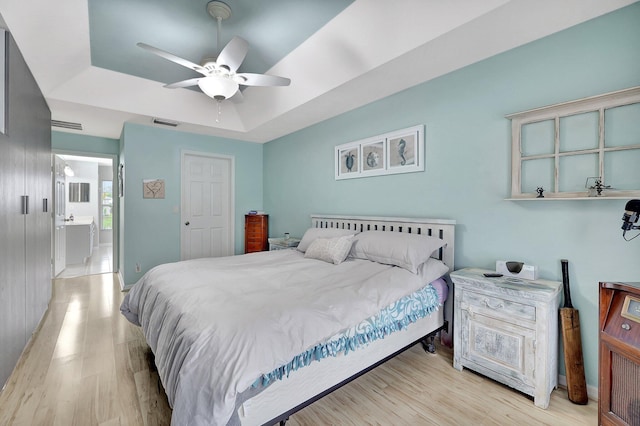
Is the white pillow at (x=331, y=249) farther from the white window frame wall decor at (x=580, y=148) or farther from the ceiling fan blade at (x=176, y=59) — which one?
the ceiling fan blade at (x=176, y=59)

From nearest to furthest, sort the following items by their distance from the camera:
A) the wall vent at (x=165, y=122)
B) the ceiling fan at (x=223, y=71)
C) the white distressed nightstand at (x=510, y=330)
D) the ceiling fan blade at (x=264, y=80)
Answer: the white distressed nightstand at (x=510, y=330) < the ceiling fan at (x=223, y=71) < the ceiling fan blade at (x=264, y=80) < the wall vent at (x=165, y=122)

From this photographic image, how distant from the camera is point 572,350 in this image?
1923 mm

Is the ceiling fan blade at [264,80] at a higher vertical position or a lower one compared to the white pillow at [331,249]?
higher

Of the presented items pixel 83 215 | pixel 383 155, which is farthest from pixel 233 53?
pixel 83 215

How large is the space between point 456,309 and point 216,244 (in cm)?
422

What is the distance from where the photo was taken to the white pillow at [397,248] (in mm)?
2377

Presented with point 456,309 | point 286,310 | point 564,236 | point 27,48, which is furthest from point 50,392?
point 564,236

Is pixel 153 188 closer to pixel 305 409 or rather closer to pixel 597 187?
pixel 305 409

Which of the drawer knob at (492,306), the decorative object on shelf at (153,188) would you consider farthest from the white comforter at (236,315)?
the decorative object on shelf at (153,188)

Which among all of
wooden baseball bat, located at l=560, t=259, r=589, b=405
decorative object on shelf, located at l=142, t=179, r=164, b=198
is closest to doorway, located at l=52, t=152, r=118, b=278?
decorative object on shelf, located at l=142, t=179, r=164, b=198

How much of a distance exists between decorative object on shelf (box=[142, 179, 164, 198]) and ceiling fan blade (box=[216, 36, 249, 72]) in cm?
291

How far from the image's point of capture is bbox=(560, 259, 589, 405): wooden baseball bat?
6.17ft

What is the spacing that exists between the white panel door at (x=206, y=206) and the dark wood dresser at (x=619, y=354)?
501cm

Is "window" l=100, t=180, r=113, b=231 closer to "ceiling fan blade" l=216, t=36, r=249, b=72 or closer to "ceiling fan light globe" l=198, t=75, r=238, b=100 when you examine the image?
"ceiling fan light globe" l=198, t=75, r=238, b=100
